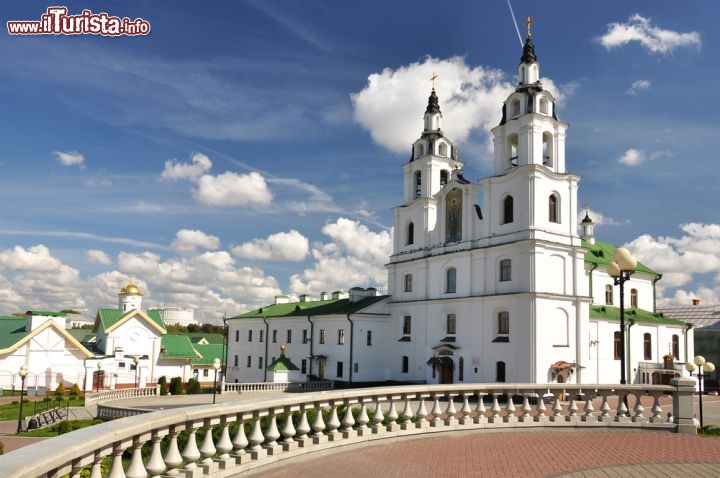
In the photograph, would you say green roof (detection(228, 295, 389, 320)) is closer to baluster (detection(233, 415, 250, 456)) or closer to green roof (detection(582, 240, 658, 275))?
green roof (detection(582, 240, 658, 275))

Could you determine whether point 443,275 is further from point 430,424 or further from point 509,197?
point 430,424

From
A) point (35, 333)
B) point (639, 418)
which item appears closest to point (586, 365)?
point (639, 418)

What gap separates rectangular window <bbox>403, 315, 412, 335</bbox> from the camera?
4406 centimetres

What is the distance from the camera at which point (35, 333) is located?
154ft

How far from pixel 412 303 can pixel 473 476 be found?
1370 inches

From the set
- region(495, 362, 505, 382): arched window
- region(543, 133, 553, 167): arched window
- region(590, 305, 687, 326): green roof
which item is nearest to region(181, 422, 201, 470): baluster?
region(495, 362, 505, 382): arched window

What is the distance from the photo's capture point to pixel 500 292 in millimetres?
36375

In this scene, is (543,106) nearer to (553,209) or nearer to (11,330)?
(553,209)

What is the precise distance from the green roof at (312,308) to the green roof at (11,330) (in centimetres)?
1912

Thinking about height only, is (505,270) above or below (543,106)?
below

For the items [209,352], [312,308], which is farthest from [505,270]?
[209,352]

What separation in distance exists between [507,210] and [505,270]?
3690 millimetres

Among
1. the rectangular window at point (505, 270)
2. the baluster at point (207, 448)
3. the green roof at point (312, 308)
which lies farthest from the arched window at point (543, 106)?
the baluster at point (207, 448)

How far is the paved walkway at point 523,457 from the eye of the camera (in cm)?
888
